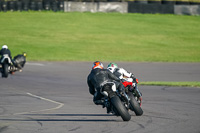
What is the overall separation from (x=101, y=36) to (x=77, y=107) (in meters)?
29.9

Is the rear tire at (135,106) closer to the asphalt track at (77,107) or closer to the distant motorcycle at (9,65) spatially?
the asphalt track at (77,107)

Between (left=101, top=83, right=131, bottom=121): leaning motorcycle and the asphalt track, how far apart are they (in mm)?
215

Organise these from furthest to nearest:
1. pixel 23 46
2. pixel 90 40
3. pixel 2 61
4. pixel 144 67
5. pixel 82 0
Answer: pixel 82 0
pixel 90 40
pixel 23 46
pixel 144 67
pixel 2 61

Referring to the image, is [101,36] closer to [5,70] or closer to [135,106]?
[5,70]

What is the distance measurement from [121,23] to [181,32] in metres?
5.88

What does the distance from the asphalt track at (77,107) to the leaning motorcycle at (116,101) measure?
21 cm

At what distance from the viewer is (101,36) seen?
4281cm

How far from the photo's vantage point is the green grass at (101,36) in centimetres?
3653

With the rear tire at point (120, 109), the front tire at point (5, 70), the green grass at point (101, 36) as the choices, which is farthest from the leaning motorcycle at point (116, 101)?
the green grass at point (101, 36)

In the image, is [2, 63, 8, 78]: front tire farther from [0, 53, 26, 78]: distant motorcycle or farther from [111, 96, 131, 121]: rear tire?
[111, 96, 131, 121]: rear tire

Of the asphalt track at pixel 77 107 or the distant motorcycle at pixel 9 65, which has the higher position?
the asphalt track at pixel 77 107

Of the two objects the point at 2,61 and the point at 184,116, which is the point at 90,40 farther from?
the point at 184,116

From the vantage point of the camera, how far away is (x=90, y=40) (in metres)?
41.7

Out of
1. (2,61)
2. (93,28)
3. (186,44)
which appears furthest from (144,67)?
(93,28)
